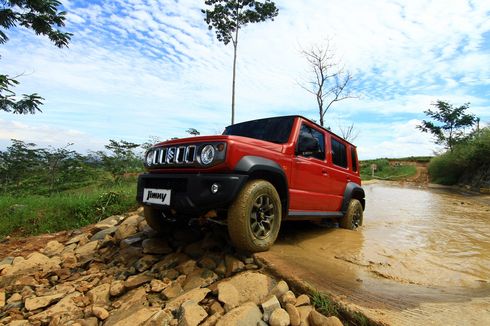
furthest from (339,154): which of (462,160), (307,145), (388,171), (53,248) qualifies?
(388,171)

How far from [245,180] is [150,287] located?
56.4 inches

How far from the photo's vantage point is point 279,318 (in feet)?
8.07

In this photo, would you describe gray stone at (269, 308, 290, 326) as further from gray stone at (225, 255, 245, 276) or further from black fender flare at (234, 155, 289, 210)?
black fender flare at (234, 155, 289, 210)

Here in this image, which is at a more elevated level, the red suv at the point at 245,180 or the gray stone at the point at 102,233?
the red suv at the point at 245,180

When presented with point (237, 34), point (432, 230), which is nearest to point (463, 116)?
point (237, 34)

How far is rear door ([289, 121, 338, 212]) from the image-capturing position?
4066mm

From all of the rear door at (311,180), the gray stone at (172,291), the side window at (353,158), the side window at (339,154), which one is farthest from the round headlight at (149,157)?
the side window at (353,158)

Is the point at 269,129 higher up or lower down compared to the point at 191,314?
higher up

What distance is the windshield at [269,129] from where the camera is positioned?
13.7 ft

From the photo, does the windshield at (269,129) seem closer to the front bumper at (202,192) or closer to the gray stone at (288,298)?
the front bumper at (202,192)

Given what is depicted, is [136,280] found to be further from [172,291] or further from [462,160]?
[462,160]

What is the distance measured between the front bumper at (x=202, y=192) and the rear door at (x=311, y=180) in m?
1.10

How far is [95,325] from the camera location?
2758mm

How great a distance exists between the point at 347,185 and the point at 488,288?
99.7 inches
